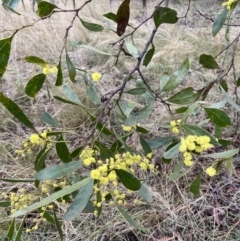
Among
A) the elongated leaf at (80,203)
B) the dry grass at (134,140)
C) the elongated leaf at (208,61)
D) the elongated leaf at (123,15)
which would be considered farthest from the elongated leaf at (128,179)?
the elongated leaf at (208,61)

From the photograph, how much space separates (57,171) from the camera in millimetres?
508

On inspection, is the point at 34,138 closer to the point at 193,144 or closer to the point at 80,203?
the point at 80,203

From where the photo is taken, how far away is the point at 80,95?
1.92 metres

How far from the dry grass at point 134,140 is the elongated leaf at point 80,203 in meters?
0.15

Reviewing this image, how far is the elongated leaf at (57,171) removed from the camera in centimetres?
50

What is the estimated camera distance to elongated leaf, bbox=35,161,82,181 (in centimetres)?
50

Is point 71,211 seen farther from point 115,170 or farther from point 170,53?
point 170,53

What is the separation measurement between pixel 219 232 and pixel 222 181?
0.23 metres

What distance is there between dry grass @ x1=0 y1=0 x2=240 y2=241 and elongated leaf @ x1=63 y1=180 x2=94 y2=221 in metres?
0.15

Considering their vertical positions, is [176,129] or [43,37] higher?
[176,129]

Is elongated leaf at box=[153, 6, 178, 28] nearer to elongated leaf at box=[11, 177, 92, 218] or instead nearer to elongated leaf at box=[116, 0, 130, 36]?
elongated leaf at box=[116, 0, 130, 36]

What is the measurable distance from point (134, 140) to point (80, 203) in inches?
42.2

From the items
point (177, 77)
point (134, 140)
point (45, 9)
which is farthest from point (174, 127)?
point (134, 140)

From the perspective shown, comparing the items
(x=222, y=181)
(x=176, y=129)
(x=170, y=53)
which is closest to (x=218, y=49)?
(x=170, y=53)
